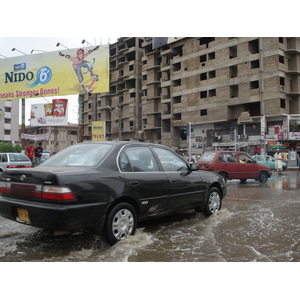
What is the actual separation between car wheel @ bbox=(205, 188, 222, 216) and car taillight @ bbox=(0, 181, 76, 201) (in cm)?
318

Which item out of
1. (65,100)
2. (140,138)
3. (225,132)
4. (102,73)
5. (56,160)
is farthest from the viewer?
(140,138)

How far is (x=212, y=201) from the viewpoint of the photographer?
20.2 ft

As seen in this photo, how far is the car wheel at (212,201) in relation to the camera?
235 inches

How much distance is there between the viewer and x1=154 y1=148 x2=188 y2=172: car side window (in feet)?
17.0

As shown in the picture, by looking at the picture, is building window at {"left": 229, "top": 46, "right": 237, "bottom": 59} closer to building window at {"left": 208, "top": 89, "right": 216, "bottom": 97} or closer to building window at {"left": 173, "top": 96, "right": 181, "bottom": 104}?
building window at {"left": 208, "top": 89, "right": 216, "bottom": 97}

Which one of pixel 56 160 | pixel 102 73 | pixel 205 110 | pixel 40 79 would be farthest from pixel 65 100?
pixel 56 160

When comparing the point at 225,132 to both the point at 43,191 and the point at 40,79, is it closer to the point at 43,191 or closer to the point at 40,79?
the point at 40,79

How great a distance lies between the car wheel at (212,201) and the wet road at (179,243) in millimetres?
157

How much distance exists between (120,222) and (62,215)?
0.91m

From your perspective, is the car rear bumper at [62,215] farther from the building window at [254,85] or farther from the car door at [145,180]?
the building window at [254,85]

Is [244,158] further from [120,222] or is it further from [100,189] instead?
[100,189]

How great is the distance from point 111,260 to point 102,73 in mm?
20763

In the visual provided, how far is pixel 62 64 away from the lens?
23.6 meters

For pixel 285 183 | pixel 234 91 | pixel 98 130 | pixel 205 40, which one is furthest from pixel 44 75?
pixel 205 40
